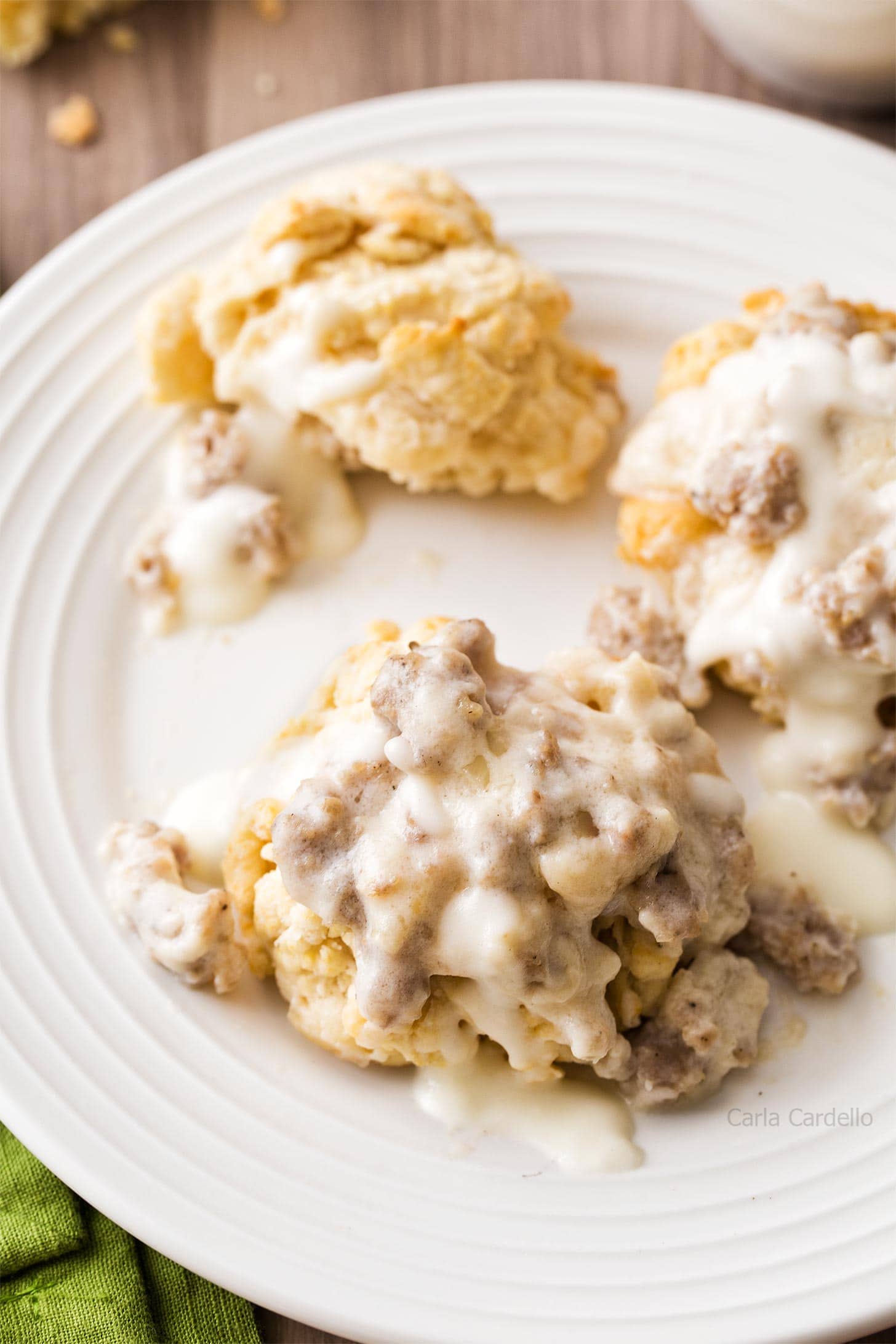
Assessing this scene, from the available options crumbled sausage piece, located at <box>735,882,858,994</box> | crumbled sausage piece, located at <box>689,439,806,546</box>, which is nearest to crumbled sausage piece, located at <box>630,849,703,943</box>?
crumbled sausage piece, located at <box>735,882,858,994</box>

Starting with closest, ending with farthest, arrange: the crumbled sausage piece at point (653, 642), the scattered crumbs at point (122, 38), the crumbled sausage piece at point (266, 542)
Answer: the crumbled sausage piece at point (653, 642)
the crumbled sausage piece at point (266, 542)
the scattered crumbs at point (122, 38)

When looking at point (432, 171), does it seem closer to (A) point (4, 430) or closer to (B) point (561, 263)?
(B) point (561, 263)

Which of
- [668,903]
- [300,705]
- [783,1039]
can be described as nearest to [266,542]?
[300,705]

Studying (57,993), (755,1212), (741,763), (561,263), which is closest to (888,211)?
(561,263)

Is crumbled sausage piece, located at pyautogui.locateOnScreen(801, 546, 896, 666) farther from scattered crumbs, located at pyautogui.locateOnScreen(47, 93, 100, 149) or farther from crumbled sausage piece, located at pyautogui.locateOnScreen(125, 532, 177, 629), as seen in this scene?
scattered crumbs, located at pyautogui.locateOnScreen(47, 93, 100, 149)

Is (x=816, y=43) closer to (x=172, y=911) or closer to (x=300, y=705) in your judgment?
(x=300, y=705)

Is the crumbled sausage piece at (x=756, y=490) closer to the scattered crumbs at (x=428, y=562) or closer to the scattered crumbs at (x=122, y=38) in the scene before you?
the scattered crumbs at (x=428, y=562)

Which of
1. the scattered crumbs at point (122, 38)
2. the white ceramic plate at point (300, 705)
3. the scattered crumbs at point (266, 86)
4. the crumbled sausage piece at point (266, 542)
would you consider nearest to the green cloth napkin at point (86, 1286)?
the white ceramic plate at point (300, 705)
